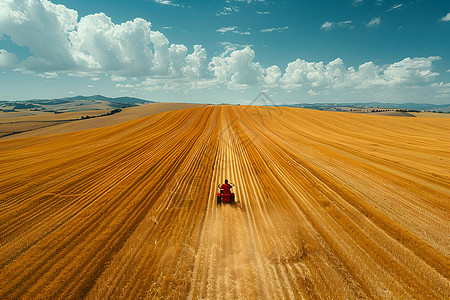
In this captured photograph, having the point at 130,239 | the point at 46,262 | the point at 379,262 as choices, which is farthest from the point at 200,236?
the point at 379,262

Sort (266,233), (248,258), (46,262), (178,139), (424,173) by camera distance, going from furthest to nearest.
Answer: (178,139)
(424,173)
(266,233)
(248,258)
(46,262)

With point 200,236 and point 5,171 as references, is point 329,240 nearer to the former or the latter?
point 200,236

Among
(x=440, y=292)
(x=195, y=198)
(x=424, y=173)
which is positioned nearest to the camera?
(x=440, y=292)

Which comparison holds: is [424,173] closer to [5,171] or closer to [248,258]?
[248,258]

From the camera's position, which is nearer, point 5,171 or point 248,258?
point 248,258

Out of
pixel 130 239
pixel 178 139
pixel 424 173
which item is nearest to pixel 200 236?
pixel 130 239

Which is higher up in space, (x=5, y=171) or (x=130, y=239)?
(x=5, y=171)
